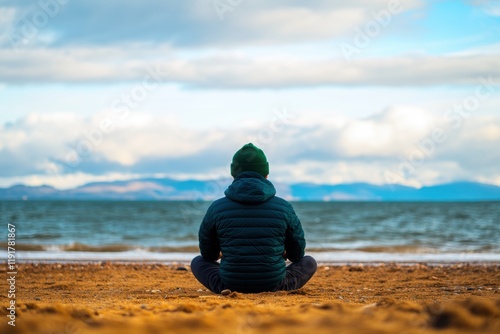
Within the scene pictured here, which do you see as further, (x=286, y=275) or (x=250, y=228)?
(x=286, y=275)

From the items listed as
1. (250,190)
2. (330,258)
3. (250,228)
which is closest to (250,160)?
(250,190)

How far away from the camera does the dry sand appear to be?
12.8 feet

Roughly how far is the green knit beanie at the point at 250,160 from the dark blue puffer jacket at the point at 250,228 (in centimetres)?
7

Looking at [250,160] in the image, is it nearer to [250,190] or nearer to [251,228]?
[250,190]

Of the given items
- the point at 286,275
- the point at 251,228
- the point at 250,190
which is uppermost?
the point at 250,190

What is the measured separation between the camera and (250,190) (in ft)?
21.5

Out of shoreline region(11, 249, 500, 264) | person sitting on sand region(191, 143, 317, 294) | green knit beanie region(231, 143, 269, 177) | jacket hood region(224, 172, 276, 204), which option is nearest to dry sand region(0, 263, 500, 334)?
person sitting on sand region(191, 143, 317, 294)

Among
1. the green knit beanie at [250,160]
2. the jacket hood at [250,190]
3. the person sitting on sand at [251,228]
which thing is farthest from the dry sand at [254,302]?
the green knit beanie at [250,160]

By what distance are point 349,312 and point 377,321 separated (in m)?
0.63

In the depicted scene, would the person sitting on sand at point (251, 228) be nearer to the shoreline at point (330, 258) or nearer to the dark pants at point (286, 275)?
the dark pants at point (286, 275)

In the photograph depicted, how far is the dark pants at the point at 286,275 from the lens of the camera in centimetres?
727

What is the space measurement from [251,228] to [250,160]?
2.42 feet

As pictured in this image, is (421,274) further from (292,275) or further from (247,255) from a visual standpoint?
(247,255)

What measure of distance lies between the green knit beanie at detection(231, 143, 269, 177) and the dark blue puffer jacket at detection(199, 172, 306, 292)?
0.25 ft
